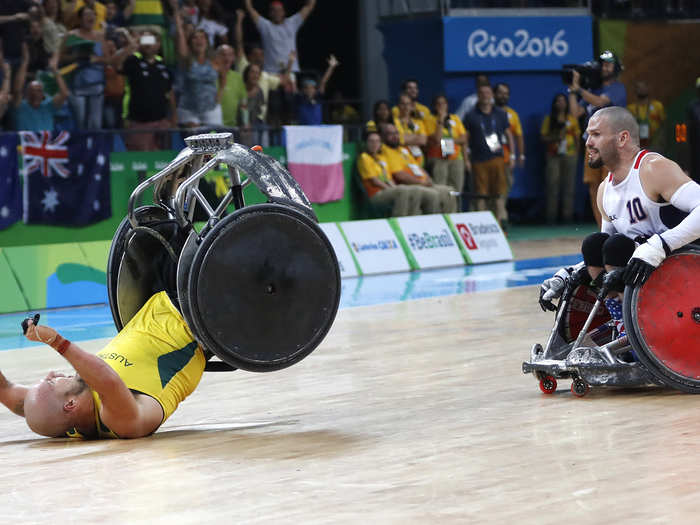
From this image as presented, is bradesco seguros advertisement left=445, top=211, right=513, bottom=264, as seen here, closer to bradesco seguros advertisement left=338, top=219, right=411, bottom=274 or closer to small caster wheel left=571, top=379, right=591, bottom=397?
bradesco seguros advertisement left=338, top=219, right=411, bottom=274

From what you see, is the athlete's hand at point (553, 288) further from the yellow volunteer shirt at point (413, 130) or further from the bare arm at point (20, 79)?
the yellow volunteer shirt at point (413, 130)

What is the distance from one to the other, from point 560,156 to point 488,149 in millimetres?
2409

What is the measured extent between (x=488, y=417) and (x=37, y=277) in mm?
7850

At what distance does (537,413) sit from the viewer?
6680 mm

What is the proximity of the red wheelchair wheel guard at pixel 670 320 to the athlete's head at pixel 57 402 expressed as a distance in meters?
2.90

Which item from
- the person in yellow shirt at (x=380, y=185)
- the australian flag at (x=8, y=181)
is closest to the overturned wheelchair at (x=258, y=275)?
the australian flag at (x=8, y=181)

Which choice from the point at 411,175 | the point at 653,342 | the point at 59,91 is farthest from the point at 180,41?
the point at 653,342

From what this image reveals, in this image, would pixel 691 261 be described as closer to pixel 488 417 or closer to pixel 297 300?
pixel 488 417

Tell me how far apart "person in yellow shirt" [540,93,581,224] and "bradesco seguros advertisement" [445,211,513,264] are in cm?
523

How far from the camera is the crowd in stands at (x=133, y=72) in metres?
16.2

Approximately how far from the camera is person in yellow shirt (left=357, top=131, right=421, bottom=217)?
18.4 m

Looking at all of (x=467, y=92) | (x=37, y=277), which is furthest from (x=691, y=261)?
(x=467, y=92)

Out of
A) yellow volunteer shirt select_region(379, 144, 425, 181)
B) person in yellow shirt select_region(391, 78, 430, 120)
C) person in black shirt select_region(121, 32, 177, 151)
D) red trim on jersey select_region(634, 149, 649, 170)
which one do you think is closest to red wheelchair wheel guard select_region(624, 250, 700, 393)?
red trim on jersey select_region(634, 149, 649, 170)

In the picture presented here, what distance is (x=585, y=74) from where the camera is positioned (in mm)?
14578
